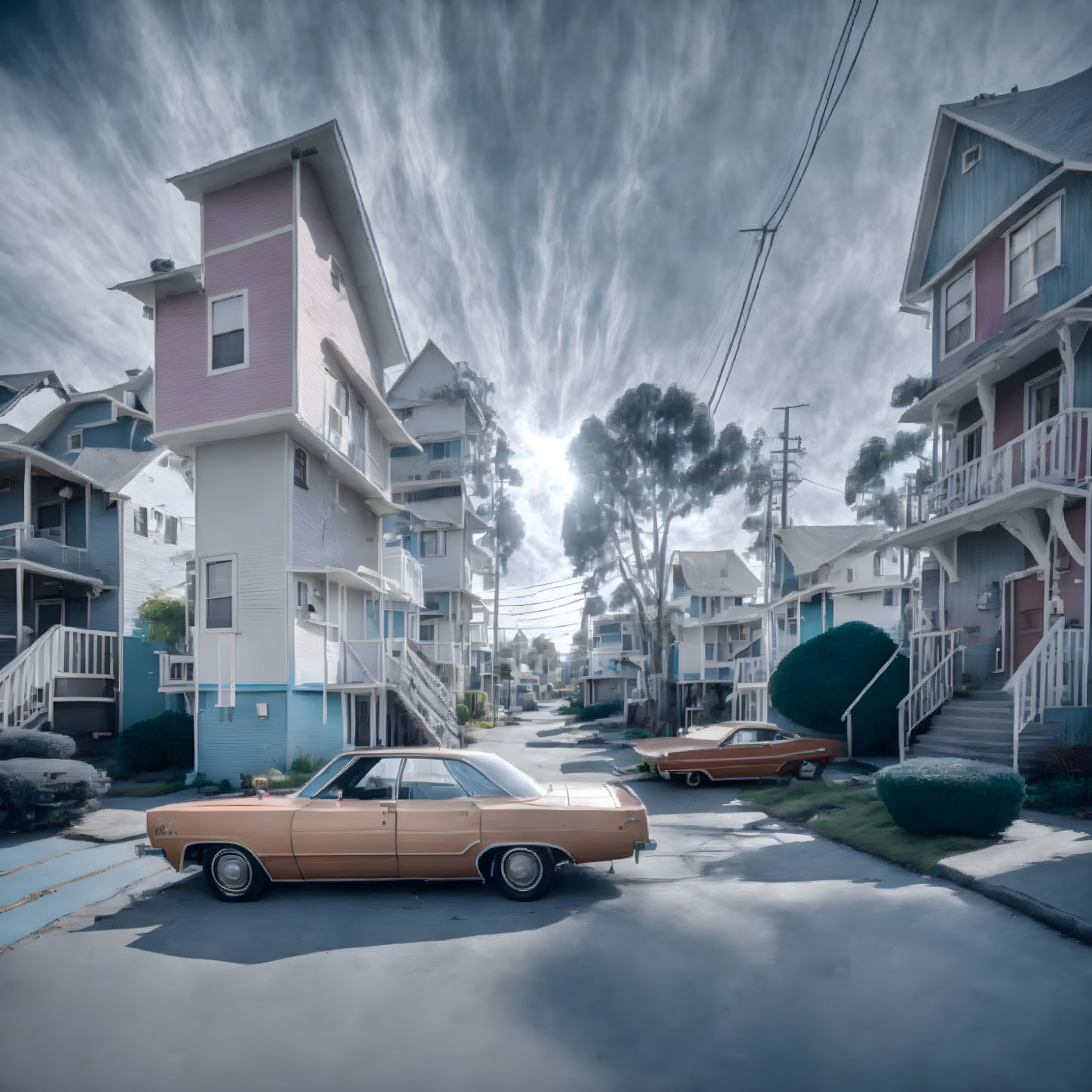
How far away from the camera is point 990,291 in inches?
613

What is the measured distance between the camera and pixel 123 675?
20.5 metres

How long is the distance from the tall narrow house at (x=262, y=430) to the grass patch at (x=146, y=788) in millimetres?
771

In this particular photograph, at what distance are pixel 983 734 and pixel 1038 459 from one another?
16.6 ft

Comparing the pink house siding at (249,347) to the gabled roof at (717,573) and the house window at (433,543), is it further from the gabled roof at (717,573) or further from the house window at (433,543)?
the gabled roof at (717,573)

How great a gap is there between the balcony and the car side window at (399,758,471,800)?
49.1ft

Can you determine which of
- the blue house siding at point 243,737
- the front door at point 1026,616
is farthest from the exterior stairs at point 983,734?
the blue house siding at point 243,737

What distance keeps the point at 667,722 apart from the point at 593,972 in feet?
93.9

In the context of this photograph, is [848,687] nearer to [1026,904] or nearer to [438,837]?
[1026,904]

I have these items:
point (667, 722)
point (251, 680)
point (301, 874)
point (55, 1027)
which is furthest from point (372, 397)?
point (667, 722)

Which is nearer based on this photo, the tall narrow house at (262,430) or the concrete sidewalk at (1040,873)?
the concrete sidewalk at (1040,873)

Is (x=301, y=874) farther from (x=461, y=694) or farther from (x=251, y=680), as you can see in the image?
(x=461, y=694)

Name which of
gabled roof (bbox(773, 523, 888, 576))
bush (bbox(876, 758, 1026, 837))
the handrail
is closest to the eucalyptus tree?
gabled roof (bbox(773, 523, 888, 576))

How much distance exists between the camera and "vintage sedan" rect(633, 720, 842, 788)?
1530 centimetres

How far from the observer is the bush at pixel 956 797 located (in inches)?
320
